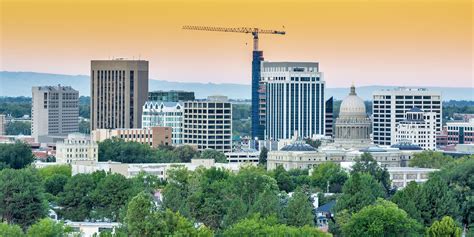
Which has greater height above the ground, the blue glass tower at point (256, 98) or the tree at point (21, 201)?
the blue glass tower at point (256, 98)

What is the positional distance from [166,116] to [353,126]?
20.7 meters

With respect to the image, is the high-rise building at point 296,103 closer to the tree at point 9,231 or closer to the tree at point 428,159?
the tree at point 428,159

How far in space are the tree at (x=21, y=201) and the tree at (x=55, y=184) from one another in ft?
37.9

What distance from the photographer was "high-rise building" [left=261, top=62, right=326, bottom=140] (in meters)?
185

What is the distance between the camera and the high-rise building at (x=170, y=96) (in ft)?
607

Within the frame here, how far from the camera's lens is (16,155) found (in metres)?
127

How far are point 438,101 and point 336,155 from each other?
40.1 metres

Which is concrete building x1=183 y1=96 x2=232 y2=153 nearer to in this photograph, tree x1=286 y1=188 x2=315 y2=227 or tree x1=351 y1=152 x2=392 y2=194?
tree x1=351 y1=152 x2=392 y2=194

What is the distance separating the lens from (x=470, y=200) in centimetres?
8738

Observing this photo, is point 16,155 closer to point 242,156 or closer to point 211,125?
point 242,156

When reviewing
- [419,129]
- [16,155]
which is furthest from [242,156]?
[16,155]

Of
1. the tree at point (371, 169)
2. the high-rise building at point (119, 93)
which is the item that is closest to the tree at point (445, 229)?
the tree at point (371, 169)

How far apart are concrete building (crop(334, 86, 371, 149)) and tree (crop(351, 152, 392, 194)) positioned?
2676cm

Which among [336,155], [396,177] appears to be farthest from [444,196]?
[336,155]
